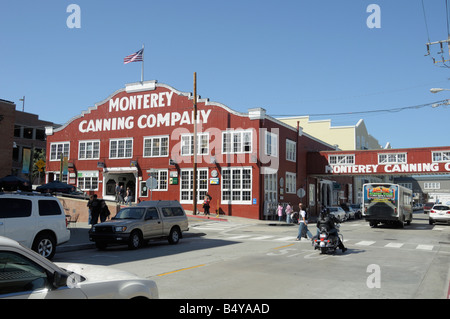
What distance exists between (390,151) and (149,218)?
30778mm

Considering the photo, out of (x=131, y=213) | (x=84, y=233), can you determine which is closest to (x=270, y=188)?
(x=84, y=233)

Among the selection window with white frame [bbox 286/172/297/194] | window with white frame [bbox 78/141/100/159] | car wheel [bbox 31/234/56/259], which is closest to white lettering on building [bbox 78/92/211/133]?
window with white frame [bbox 78/141/100/159]

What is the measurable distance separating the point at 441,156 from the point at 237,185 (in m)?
19.6

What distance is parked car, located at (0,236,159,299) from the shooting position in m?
3.88

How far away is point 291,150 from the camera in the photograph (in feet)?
130

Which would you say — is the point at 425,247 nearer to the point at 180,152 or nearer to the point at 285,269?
the point at 285,269

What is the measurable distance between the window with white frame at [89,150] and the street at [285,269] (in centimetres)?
2700

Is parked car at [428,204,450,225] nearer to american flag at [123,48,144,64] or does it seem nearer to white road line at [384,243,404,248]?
white road line at [384,243,404,248]

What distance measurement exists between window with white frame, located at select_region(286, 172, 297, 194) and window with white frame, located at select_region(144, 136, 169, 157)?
11.7 meters

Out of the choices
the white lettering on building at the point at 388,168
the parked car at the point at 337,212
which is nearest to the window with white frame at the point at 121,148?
the parked car at the point at 337,212

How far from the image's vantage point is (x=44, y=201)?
41.6 ft

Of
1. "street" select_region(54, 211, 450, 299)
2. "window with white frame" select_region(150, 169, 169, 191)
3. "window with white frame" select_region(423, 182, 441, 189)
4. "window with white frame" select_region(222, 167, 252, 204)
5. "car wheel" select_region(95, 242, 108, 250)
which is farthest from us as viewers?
"window with white frame" select_region(423, 182, 441, 189)
